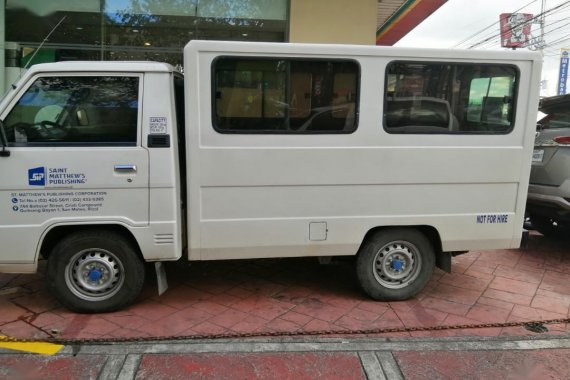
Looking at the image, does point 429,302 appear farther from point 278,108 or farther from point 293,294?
point 278,108

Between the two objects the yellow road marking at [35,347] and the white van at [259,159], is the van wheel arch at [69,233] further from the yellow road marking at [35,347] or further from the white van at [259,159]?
the yellow road marking at [35,347]

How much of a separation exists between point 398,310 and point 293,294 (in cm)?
96

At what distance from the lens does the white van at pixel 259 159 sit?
3.74 meters

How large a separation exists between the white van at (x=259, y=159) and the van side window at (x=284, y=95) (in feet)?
0.04

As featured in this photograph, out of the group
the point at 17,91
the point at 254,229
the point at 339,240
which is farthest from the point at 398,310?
the point at 17,91

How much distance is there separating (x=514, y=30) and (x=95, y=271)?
17.8m

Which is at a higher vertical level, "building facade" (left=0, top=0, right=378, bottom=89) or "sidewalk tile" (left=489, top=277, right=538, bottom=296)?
"building facade" (left=0, top=0, right=378, bottom=89)

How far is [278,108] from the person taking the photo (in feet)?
12.9

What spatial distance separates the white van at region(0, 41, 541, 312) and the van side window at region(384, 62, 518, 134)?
0.01m

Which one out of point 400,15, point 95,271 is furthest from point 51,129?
point 400,15

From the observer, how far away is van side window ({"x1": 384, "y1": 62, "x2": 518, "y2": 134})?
13.3ft

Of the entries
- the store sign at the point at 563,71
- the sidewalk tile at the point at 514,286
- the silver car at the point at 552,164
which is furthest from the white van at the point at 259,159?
the store sign at the point at 563,71

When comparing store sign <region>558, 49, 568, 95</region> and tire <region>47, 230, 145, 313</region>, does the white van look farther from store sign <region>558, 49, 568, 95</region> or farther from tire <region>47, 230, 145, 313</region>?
store sign <region>558, 49, 568, 95</region>

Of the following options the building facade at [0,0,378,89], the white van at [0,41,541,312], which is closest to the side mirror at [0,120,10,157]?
the white van at [0,41,541,312]
